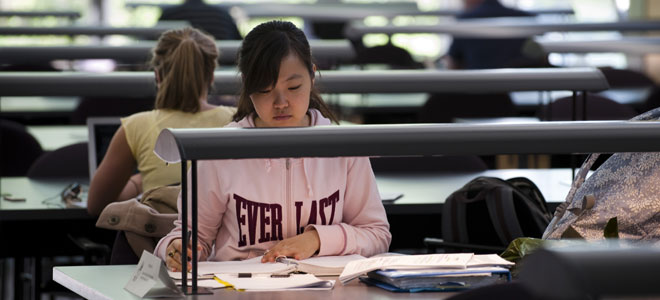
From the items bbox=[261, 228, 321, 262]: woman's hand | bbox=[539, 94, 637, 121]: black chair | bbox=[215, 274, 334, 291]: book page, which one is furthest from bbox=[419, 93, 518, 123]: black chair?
bbox=[215, 274, 334, 291]: book page

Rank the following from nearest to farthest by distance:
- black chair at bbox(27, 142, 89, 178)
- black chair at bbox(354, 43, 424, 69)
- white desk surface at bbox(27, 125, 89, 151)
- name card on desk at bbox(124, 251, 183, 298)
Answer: name card on desk at bbox(124, 251, 183, 298), black chair at bbox(27, 142, 89, 178), white desk surface at bbox(27, 125, 89, 151), black chair at bbox(354, 43, 424, 69)

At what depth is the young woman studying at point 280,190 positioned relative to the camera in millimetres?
2391

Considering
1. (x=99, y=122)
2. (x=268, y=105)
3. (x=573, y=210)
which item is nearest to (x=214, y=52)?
(x=99, y=122)

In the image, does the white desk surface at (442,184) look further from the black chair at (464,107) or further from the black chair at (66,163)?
the black chair at (464,107)

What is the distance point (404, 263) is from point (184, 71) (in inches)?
54.8

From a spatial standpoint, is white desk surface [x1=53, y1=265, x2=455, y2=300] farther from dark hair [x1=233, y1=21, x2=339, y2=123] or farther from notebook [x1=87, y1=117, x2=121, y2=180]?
notebook [x1=87, y1=117, x2=121, y2=180]

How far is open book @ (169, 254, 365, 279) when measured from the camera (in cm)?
220

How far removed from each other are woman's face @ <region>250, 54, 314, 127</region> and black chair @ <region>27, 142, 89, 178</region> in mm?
1555

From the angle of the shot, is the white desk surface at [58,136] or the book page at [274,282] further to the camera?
the white desk surface at [58,136]

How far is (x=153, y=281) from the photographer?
6.56 ft

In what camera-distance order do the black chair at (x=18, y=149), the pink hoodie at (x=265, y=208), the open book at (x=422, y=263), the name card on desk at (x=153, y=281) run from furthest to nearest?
the black chair at (x=18, y=149)
the pink hoodie at (x=265, y=208)
the open book at (x=422, y=263)
the name card on desk at (x=153, y=281)

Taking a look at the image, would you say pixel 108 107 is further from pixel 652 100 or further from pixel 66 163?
pixel 652 100

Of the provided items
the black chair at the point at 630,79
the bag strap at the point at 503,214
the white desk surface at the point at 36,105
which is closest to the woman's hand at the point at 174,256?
the bag strap at the point at 503,214

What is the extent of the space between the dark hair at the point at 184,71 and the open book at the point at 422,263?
4.20ft
